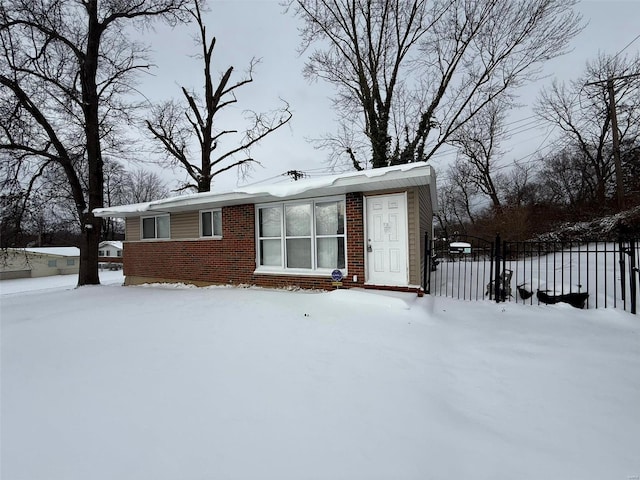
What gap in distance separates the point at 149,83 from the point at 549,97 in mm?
23941

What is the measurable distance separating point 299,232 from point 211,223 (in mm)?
3117

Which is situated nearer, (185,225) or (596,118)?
(185,225)

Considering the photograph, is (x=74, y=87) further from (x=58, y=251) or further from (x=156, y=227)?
(x=58, y=251)

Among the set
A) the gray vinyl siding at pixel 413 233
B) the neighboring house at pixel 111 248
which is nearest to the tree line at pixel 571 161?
the gray vinyl siding at pixel 413 233

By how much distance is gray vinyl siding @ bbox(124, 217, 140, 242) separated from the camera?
10.5 m

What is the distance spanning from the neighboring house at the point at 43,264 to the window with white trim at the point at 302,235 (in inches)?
1528

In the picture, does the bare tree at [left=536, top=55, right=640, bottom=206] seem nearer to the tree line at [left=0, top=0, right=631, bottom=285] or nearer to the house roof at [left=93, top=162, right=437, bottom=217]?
the tree line at [left=0, top=0, right=631, bottom=285]

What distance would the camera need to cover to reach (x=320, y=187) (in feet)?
19.9

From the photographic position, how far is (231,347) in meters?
3.63

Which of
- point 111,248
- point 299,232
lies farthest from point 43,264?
point 299,232

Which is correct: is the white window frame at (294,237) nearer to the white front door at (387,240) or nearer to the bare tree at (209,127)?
the white front door at (387,240)

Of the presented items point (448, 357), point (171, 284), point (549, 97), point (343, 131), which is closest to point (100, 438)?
point (448, 357)

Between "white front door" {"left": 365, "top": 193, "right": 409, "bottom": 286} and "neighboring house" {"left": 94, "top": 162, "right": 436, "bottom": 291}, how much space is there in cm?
2

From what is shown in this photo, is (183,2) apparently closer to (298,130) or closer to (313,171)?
(298,130)
